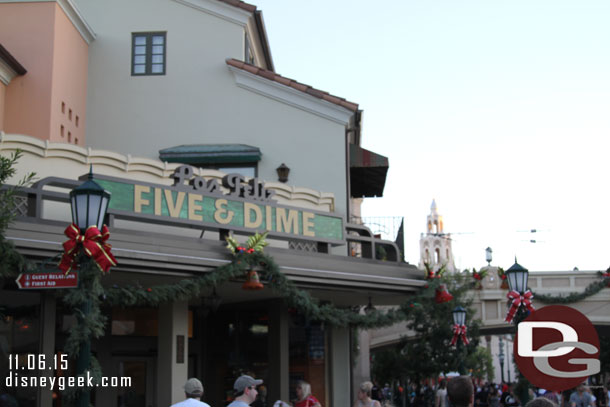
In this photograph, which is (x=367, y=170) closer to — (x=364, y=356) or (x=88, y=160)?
(x=364, y=356)

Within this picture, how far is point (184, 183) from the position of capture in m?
14.6

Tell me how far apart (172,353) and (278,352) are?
3.01 meters

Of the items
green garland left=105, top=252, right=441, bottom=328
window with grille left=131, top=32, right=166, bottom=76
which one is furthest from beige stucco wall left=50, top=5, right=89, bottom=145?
green garland left=105, top=252, right=441, bottom=328

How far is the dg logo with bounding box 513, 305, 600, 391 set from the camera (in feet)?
16.3

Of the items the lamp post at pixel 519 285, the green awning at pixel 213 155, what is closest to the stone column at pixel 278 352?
the green awning at pixel 213 155

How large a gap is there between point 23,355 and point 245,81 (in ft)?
32.8

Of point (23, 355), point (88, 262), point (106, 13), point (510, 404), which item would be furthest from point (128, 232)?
point (510, 404)

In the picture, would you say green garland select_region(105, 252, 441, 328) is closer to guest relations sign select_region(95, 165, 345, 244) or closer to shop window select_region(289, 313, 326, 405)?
guest relations sign select_region(95, 165, 345, 244)

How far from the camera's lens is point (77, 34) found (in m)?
20.1

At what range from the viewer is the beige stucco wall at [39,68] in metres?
18.1

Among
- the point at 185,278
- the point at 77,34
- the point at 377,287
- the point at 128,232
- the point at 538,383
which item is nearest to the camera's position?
the point at 538,383

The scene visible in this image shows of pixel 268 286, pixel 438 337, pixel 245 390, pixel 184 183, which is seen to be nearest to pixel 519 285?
pixel 268 286

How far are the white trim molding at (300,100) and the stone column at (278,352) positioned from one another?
5.42 meters

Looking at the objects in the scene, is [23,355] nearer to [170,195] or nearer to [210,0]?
[170,195]
